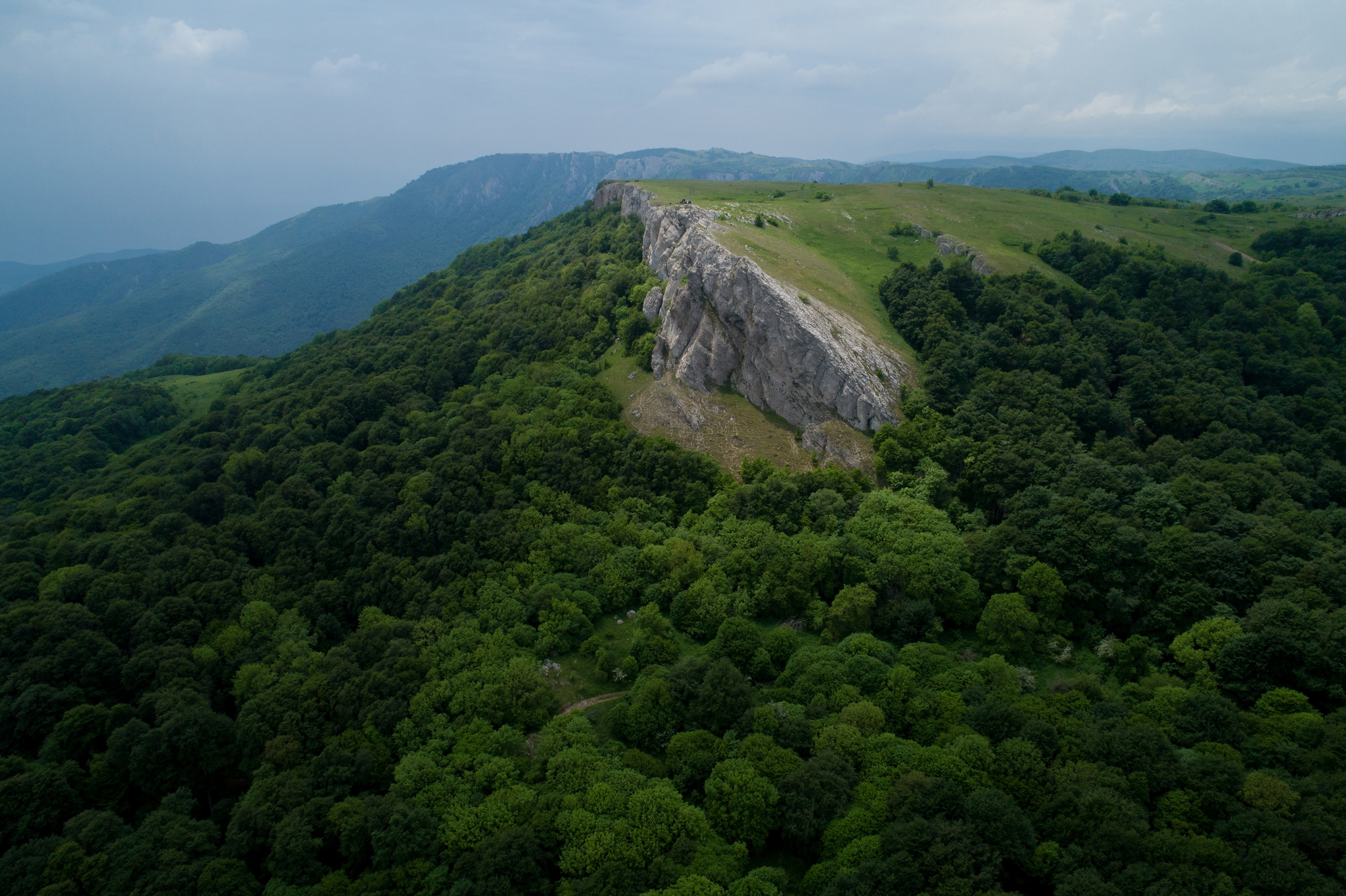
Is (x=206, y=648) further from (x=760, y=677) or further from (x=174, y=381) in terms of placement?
(x=174, y=381)

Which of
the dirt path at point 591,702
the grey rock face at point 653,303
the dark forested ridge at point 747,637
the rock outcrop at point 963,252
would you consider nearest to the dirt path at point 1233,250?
the dark forested ridge at point 747,637

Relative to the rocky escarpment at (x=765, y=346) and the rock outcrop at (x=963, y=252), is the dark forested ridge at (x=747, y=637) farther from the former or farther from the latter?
the rock outcrop at (x=963, y=252)

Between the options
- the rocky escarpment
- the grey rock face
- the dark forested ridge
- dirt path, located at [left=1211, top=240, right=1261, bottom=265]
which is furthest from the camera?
dirt path, located at [left=1211, top=240, right=1261, bottom=265]

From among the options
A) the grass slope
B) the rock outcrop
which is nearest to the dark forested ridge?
the rock outcrop

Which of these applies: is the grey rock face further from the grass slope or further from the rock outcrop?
the rock outcrop

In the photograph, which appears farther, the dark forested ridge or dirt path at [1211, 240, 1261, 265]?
dirt path at [1211, 240, 1261, 265]

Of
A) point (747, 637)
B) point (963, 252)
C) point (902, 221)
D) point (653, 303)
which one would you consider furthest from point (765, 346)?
point (902, 221)

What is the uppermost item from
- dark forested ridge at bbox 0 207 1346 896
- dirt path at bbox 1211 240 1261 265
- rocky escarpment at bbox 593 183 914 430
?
dirt path at bbox 1211 240 1261 265
